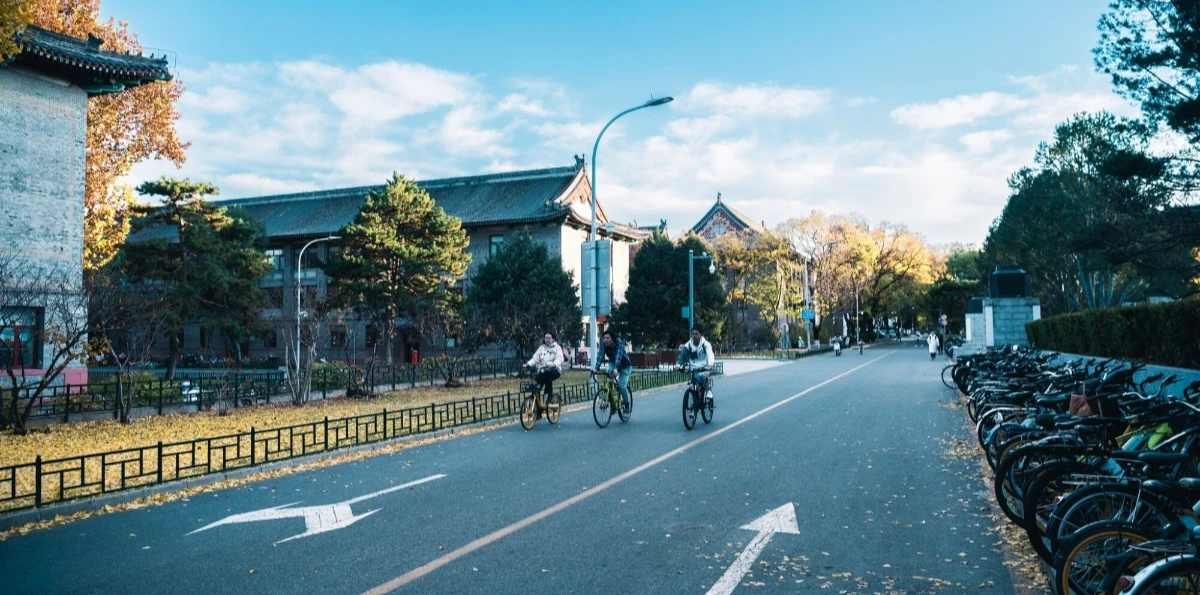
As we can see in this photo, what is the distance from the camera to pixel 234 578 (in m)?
5.51

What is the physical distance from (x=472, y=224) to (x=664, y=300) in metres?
13.4

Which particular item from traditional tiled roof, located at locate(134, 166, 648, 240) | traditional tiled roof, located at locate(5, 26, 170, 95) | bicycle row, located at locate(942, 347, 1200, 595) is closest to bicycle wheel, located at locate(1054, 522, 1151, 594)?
bicycle row, located at locate(942, 347, 1200, 595)

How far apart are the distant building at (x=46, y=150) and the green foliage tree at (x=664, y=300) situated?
91.7ft

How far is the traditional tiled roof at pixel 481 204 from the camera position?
48.3 m

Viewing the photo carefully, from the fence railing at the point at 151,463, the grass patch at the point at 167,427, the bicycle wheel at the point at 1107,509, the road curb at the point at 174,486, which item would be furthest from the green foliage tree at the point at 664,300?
the bicycle wheel at the point at 1107,509

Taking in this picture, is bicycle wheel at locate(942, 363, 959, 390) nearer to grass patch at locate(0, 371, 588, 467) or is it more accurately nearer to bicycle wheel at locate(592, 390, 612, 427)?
bicycle wheel at locate(592, 390, 612, 427)

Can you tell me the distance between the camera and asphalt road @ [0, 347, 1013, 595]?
544 centimetres

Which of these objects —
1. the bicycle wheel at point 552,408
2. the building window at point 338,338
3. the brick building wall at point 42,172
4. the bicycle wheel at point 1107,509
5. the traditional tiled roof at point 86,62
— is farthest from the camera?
A: the building window at point 338,338

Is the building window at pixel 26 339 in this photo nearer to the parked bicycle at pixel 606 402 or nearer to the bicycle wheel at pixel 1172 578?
the parked bicycle at pixel 606 402

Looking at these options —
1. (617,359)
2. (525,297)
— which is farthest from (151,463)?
(525,297)

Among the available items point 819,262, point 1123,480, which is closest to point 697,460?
point 1123,480

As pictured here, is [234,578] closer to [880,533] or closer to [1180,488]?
[880,533]

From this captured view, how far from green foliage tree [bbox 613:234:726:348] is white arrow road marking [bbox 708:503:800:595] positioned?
3723 cm

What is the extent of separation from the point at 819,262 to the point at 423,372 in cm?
3864
